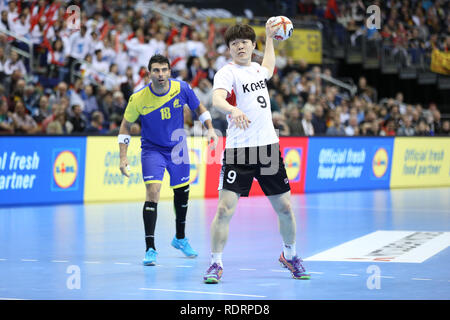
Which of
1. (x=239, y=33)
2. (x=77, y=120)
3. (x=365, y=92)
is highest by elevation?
(x=365, y=92)

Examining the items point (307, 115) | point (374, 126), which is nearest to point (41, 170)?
point (307, 115)

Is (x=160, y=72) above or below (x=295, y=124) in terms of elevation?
above

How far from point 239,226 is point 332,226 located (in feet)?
4.82

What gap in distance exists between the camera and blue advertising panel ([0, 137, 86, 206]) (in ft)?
47.4

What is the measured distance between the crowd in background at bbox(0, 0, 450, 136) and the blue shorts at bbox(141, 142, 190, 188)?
7687 millimetres

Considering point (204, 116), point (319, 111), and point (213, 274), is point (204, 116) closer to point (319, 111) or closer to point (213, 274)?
point (213, 274)

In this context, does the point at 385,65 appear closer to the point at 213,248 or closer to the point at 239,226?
the point at 239,226

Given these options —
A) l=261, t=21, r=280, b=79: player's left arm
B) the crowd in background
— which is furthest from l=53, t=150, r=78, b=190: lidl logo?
l=261, t=21, r=280, b=79: player's left arm

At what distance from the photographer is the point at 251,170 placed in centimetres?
Answer: 709

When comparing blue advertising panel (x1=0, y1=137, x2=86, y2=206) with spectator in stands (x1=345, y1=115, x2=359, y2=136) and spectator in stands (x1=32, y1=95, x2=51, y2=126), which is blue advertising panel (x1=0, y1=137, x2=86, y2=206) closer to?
spectator in stands (x1=32, y1=95, x2=51, y2=126)

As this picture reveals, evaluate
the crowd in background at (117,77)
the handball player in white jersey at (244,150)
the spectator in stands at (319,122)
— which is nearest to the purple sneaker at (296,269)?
the handball player in white jersey at (244,150)

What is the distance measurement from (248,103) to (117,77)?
42.7 feet

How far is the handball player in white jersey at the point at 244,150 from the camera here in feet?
23.0

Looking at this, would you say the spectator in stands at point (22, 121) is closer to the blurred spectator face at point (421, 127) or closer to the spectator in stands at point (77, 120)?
the spectator in stands at point (77, 120)
